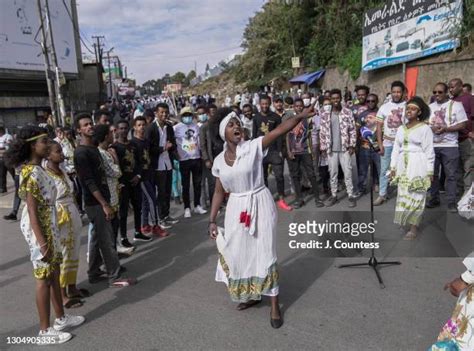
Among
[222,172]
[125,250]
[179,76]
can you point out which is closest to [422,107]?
[222,172]

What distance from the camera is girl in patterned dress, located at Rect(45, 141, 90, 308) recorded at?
3.82m

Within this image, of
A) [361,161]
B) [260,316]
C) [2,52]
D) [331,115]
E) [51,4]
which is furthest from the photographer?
[51,4]

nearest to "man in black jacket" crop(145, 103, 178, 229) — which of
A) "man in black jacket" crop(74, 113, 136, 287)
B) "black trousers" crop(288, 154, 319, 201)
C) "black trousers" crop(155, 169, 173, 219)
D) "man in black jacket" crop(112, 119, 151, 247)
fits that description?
"black trousers" crop(155, 169, 173, 219)

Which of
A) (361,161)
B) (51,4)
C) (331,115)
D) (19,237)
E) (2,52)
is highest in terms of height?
(51,4)

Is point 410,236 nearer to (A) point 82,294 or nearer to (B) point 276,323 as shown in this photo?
(B) point 276,323

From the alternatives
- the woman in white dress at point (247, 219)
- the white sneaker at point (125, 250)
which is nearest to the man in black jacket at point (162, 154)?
the white sneaker at point (125, 250)

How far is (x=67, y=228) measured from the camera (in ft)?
12.7

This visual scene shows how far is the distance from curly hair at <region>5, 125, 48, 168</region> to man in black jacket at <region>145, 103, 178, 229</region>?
289 centimetres

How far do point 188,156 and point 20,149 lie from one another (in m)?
3.66

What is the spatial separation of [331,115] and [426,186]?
2310 mm

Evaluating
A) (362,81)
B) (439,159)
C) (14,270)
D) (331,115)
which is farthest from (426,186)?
(362,81)

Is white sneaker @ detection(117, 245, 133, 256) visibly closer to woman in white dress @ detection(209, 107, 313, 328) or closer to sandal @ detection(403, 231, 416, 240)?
woman in white dress @ detection(209, 107, 313, 328)

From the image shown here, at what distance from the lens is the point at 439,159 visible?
6172 mm

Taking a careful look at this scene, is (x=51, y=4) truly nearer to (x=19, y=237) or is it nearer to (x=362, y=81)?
(x=362, y=81)
